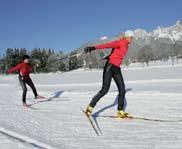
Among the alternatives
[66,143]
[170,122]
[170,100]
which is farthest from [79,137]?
[170,100]

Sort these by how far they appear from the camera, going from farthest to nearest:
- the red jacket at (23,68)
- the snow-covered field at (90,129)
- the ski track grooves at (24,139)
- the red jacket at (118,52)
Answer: the red jacket at (23,68) < the red jacket at (118,52) < the snow-covered field at (90,129) < the ski track grooves at (24,139)

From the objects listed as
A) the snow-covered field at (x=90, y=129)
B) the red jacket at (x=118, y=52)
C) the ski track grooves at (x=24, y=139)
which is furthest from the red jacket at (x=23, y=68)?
the ski track grooves at (x=24, y=139)

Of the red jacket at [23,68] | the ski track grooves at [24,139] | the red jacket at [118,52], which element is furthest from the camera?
the red jacket at [23,68]

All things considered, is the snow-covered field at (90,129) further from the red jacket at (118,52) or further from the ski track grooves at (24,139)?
the red jacket at (118,52)

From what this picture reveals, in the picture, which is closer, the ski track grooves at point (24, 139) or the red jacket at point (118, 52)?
the ski track grooves at point (24, 139)

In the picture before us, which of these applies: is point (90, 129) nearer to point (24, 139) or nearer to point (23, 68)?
point (24, 139)

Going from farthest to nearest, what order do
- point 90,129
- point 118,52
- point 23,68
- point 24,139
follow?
point 23,68 < point 118,52 < point 90,129 < point 24,139

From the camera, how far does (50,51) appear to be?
5064 inches

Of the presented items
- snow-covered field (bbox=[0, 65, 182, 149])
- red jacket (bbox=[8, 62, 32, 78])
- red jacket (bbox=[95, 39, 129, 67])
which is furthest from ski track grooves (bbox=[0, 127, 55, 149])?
red jacket (bbox=[8, 62, 32, 78])

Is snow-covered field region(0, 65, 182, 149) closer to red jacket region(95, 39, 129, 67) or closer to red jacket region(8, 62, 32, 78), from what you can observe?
red jacket region(95, 39, 129, 67)

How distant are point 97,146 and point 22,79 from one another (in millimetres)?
9462

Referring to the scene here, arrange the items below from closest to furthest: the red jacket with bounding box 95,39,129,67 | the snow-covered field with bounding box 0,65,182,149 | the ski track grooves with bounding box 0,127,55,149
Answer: the ski track grooves with bounding box 0,127,55,149 < the snow-covered field with bounding box 0,65,182,149 < the red jacket with bounding box 95,39,129,67

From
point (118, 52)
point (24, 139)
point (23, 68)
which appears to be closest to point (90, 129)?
point (24, 139)

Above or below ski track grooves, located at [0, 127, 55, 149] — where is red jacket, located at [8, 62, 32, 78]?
above
